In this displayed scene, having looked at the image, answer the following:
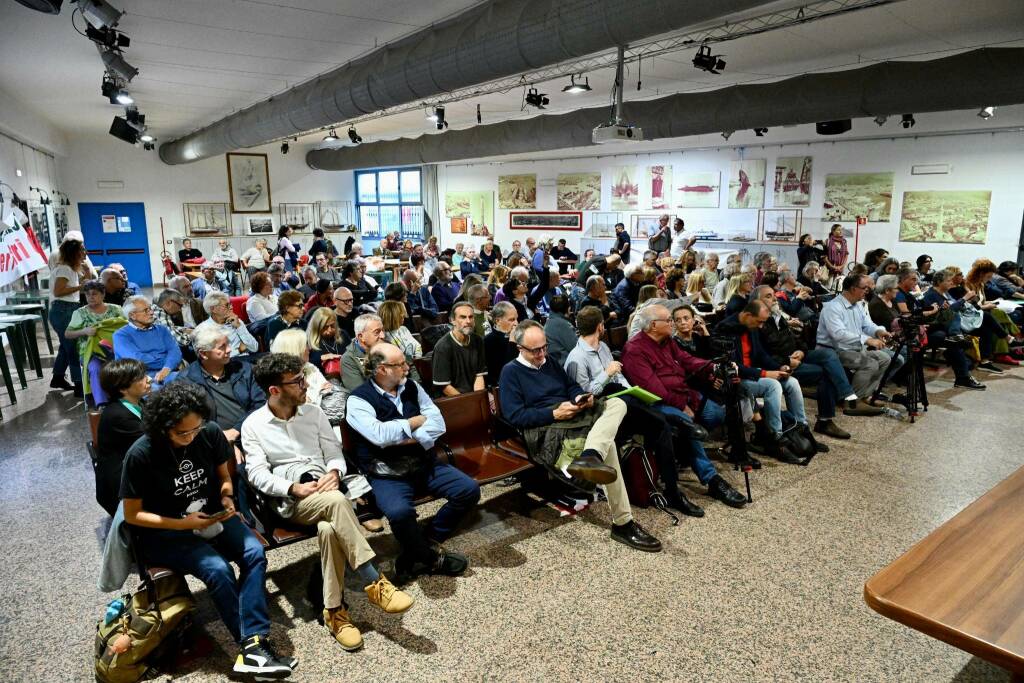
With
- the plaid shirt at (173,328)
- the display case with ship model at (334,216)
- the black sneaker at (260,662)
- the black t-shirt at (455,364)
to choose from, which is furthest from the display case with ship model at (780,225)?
the display case with ship model at (334,216)

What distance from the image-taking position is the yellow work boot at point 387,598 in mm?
2912

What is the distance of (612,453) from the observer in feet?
12.5

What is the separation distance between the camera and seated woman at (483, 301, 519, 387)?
4875mm

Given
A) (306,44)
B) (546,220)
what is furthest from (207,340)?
(546,220)

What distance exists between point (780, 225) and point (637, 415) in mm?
11083

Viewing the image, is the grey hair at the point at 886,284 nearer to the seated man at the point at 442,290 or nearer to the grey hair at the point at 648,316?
the grey hair at the point at 648,316

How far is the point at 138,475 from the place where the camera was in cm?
257

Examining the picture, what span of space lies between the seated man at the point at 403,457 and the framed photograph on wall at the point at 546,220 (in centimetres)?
1445

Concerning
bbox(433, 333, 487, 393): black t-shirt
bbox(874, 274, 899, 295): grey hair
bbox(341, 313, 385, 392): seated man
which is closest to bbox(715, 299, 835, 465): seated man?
bbox(433, 333, 487, 393): black t-shirt

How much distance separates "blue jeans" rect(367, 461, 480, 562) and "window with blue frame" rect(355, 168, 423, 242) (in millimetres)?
18996

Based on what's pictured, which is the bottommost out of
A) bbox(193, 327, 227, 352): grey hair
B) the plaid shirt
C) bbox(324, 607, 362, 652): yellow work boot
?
bbox(324, 607, 362, 652): yellow work boot

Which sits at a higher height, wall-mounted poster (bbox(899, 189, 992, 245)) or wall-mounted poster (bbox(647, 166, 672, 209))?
wall-mounted poster (bbox(647, 166, 672, 209))

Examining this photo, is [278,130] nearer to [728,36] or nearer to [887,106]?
[728,36]

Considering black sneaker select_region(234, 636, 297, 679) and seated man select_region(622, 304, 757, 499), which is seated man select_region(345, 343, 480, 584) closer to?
black sneaker select_region(234, 636, 297, 679)
